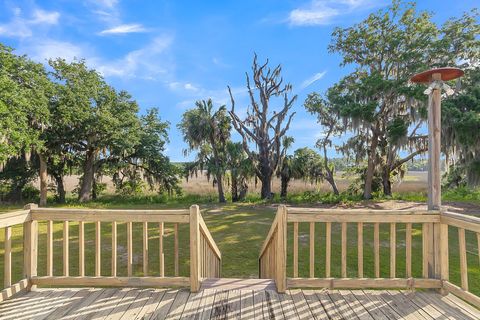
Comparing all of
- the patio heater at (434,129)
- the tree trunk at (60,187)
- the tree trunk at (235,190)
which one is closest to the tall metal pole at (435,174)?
the patio heater at (434,129)

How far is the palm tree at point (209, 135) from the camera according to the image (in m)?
14.5

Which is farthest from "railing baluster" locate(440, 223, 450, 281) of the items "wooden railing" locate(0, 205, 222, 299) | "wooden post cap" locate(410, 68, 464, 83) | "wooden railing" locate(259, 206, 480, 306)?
"wooden railing" locate(0, 205, 222, 299)

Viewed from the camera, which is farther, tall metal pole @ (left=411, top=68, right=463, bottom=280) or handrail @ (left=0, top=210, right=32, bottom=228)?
tall metal pole @ (left=411, top=68, right=463, bottom=280)

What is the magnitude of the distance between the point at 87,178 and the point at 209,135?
279 inches

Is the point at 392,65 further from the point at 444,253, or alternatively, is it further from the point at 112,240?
the point at 112,240

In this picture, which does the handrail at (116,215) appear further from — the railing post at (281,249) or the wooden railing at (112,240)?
the railing post at (281,249)

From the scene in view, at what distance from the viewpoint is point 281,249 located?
2.45 meters

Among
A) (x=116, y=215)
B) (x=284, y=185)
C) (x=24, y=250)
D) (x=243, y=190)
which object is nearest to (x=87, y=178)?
(x=243, y=190)

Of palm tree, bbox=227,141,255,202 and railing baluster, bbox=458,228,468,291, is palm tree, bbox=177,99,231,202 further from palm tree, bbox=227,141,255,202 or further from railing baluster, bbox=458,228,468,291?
railing baluster, bbox=458,228,468,291

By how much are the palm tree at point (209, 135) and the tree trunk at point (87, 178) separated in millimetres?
5192

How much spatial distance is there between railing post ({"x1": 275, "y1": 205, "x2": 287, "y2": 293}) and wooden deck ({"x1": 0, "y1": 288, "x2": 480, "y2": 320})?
102mm

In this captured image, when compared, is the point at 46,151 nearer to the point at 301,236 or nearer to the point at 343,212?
the point at 301,236

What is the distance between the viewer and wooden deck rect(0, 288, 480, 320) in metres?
2.12

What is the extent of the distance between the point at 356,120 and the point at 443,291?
1052 cm
